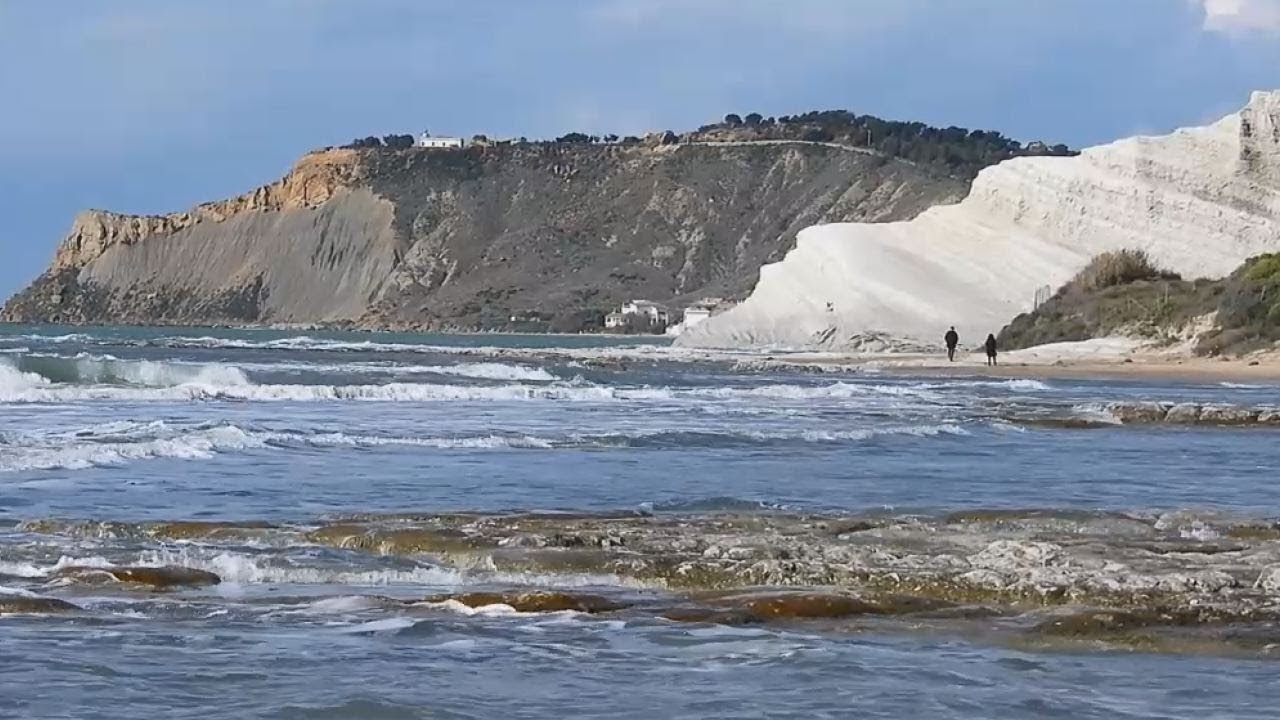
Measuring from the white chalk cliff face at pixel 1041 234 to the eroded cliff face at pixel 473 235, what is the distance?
2314 inches

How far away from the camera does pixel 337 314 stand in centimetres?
15138

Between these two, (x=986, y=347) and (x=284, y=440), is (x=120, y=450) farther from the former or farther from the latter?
(x=986, y=347)

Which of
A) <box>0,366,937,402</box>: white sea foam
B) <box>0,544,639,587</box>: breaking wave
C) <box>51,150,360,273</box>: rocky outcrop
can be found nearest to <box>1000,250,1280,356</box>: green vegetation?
<box>0,366,937,402</box>: white sea foam

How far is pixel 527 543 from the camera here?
11.6 m

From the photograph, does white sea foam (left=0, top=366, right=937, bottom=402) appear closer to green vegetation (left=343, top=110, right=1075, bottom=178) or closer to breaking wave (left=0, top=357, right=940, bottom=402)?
breaking wave (left=0, top=357, right=940, bottom=402)

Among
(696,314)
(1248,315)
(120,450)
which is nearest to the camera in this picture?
(120,450)

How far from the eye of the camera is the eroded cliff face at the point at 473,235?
137 meters

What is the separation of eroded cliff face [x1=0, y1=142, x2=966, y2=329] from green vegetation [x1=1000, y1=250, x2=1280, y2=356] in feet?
215

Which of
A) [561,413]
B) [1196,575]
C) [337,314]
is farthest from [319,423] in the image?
[337,314]

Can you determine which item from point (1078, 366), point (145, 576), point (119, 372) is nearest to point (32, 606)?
point (145, 576)

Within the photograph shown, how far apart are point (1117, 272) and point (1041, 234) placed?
184 inches

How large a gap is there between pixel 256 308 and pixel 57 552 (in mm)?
148683

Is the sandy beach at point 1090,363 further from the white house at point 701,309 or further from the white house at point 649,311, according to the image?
the white house at point 649,311

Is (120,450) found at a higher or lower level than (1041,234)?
lower
